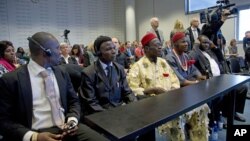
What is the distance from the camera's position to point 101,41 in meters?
1.95

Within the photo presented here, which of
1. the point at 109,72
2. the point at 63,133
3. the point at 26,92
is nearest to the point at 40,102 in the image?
the point at 26,92

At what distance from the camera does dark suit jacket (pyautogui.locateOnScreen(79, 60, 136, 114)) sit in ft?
Result: 5.88

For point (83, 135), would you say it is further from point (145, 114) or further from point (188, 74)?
point (188, 74)

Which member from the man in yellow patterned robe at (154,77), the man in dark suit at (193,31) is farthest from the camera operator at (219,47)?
the man in yellow patterned robe at (154,77)

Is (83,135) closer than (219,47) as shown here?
Yes

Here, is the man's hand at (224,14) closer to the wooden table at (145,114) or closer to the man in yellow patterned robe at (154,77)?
the man in yellow patterned robe at (154,77)

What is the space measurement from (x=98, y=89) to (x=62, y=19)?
26.2ft

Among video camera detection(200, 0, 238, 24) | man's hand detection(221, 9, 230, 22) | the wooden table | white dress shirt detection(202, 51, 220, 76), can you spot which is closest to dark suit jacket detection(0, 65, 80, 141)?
the wooden table

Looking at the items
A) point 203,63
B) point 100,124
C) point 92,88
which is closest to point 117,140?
point 100,124

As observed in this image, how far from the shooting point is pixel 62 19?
9.17m

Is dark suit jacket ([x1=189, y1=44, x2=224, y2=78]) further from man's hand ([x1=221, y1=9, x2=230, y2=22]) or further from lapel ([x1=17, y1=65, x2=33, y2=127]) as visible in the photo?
lapel ([x1=17, y1=65, x2=33, y2=127])

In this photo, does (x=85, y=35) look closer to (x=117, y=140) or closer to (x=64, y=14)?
(x=64, y=14)

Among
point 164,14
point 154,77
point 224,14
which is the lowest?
point 154,77

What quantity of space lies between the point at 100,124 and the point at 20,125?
0.57m
